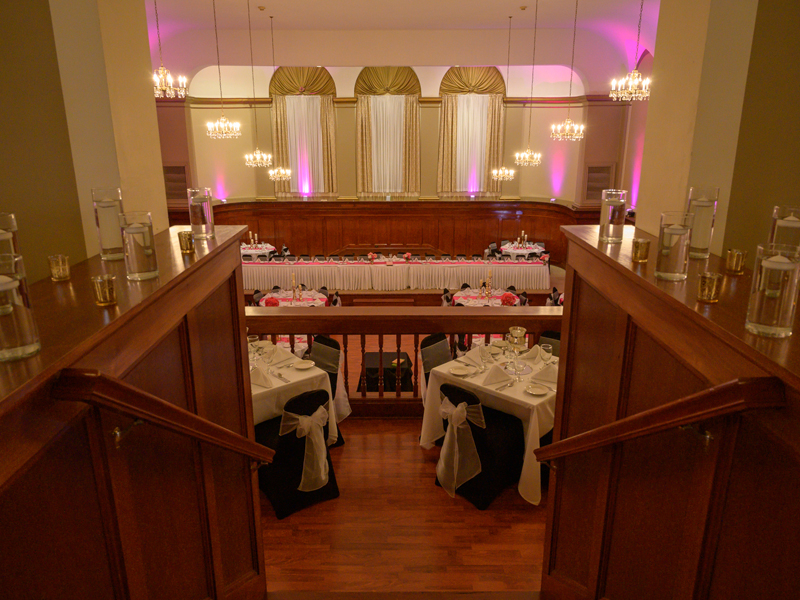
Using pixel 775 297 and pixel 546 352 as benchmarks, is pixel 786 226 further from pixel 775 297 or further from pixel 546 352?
pixel 546 352

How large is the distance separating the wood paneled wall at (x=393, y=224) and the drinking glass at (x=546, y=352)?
9.84 m

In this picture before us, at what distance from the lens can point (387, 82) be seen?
1427cm

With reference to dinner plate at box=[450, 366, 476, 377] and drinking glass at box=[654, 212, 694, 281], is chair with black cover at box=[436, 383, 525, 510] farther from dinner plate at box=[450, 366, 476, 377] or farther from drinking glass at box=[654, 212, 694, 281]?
drinking glass at box=[654, 212, 694, 281]

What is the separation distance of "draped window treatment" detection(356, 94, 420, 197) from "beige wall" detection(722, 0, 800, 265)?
1330 centimetres

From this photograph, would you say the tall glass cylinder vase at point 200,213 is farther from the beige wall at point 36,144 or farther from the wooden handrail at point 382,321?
the wooden handrail at point 382,321

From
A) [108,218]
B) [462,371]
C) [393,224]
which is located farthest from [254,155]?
[108,218]

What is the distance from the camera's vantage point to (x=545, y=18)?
10406mm

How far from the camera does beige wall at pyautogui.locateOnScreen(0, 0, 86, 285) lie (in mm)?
1621

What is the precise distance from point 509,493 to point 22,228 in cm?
314

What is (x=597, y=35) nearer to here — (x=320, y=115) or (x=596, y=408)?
(x=320, y=115)

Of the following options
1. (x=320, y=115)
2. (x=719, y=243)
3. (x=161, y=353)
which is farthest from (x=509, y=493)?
(x=320, y=115)

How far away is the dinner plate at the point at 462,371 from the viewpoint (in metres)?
3.95

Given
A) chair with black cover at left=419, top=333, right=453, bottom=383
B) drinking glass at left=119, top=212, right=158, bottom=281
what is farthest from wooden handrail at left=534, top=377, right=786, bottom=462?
chair with black cover at left=419, top=333, right=453, bottom=383

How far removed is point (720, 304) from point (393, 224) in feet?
42.1
